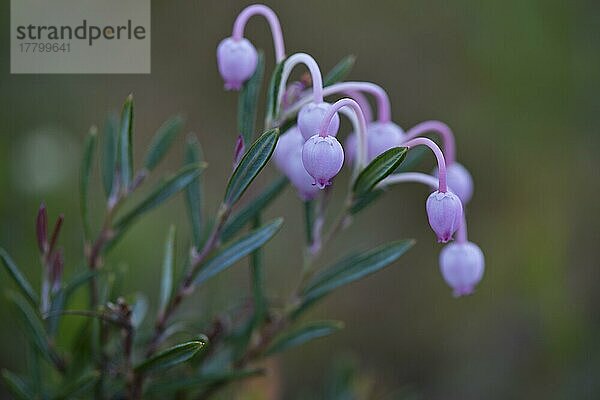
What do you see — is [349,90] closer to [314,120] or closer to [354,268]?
[314,120]

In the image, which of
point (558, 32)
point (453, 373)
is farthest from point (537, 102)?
point (453, 373)

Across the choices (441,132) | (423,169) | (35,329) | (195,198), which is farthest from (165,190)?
(423,169)

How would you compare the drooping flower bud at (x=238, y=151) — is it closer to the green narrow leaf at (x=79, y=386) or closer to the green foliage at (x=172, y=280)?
the green foliage at (x=172, y=280)

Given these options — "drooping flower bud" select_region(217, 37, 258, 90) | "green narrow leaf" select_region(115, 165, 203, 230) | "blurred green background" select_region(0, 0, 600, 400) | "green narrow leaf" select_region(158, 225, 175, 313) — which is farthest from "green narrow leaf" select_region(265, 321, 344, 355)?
"blurred green background" select_region(0, 0, 600, 400)

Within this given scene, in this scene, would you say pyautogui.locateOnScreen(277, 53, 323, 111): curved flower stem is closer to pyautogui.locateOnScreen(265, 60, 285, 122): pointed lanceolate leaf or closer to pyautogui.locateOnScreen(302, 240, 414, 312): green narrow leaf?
pyautogui.locateOnScreen(265, 60, 285, 122): pointed lanceolate leaf

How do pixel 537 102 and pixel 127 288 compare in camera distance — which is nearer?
pixel 127 288

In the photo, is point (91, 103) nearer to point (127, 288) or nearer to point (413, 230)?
point (127, 288)
